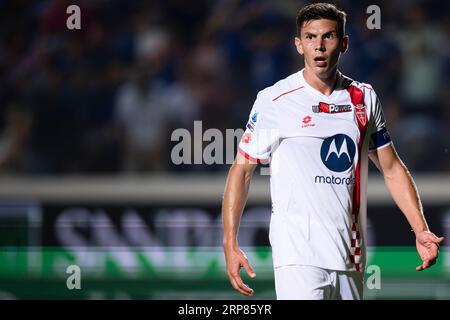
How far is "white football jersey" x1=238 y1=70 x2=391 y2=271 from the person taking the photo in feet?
13.3

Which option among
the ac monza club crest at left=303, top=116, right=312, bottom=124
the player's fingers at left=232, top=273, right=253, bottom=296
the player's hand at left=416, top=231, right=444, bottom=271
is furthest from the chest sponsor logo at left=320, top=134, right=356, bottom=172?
the player's fingers at left=232, top=273, right=253, bottom=296

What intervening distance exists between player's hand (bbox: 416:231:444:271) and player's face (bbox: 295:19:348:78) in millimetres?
826

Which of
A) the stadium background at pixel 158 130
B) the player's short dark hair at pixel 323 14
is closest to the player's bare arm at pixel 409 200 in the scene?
the player's short dark hair at pixel 323 14

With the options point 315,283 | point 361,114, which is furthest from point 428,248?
point 361,114

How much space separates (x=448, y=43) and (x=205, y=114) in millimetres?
2188

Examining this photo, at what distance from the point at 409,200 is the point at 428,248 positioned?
237 millimetres

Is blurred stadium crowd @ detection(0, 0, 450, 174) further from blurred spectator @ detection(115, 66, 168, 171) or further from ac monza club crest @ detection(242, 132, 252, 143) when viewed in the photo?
ac monza club crest @ detection(242, 132, 252, 143)

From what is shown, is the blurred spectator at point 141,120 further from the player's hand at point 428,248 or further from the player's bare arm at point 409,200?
the player's hand at point 428,248

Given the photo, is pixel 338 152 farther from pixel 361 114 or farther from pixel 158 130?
pixel 158 130

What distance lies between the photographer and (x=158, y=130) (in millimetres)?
8031

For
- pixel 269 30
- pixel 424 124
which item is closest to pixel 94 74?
pixel 269 30

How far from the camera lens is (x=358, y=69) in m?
8.17
